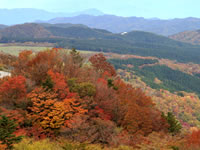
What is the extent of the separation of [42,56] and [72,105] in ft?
41.4

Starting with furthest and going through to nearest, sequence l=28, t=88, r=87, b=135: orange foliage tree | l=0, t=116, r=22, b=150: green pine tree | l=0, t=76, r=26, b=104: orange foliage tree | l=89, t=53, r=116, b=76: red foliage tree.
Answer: l=89, t=53, r=116, b=76: red foliage tree < l=0, t=76, r=26, b=104: orange foliage tree < l=28, t=88, r=87, b=135: orange foliage tree < l=0, t=116, r=22, b=150: green pine tree

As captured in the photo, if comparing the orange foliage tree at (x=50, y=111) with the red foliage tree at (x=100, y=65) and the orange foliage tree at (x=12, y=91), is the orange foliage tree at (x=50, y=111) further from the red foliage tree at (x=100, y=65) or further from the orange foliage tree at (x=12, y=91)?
the red foliage tree at (x=100, y=65)

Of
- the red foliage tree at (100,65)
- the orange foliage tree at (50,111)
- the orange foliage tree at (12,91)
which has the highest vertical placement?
the red foliage tree at (100,65)

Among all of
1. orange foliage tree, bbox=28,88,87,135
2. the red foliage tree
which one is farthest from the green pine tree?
the red foliage tree

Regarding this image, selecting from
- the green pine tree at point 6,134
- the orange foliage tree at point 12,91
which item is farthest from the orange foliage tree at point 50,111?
the green pine tree at point 6,134

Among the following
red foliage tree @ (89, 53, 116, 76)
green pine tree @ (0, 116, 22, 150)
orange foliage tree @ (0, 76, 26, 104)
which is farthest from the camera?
red foliage tree @ (89, 53, 116, 76)

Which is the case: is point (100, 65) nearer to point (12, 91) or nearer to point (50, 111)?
point (12, 91)

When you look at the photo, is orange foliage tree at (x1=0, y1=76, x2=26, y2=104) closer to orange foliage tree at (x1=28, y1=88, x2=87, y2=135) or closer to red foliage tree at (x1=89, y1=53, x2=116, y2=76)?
orange foliage tree at (x1=28, y1=88, x2=87, y2=135)

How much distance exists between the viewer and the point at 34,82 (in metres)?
24.9

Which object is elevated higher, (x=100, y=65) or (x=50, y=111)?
(x=100, y=65)

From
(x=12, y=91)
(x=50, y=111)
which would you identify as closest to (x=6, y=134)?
(x=50, y=111)

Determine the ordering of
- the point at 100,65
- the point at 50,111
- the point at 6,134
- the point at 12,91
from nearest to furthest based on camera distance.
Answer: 1. the point at 6,134
2. the point at 50,111
3. the point at 12,91
4. the point at 100,65

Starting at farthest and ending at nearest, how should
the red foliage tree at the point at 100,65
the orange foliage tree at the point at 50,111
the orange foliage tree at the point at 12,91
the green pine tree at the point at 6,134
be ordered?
the red foliage tree at the point at 100,65 < the orange foliage tree at the point at 12,91 < the orange foliage tree at the point at 50,111 < the green pine tree at the point at 6,134

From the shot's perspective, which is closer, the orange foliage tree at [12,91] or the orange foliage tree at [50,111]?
the orange foliage tree at [50,111]
